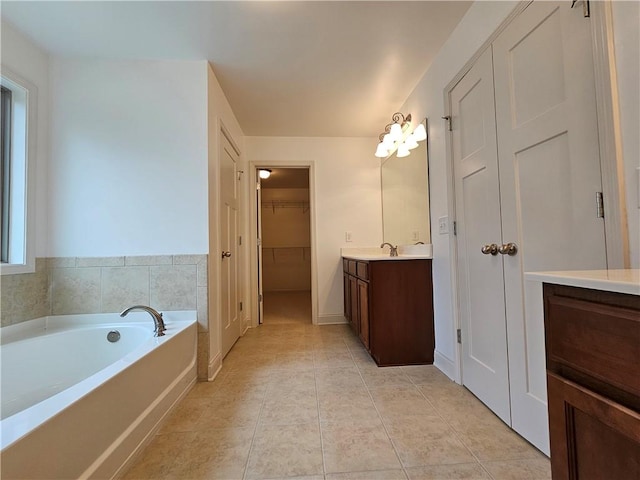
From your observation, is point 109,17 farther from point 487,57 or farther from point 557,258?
point 557,258

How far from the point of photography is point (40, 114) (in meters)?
1.92

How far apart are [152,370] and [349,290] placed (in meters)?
1.97

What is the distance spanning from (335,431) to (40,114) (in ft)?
8.86

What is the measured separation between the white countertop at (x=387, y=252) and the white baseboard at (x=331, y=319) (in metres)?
0.75

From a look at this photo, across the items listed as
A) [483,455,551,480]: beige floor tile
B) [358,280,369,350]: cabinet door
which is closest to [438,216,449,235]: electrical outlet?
[358,280,369,350]: cabinet door

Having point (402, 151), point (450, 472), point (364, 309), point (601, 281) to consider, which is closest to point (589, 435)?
point (601, 281)

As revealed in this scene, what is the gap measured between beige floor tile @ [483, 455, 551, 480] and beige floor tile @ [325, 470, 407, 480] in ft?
1.16

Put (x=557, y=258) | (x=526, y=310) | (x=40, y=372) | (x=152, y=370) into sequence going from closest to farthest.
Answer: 1. (x=557, y=258)
2. (x=526, y=310)
3. (x=152, y=370)
4. (x=40, y=372)

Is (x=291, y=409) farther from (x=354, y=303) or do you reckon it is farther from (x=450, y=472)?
(x=354, y=303)

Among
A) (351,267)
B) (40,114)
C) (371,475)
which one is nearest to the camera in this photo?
(371,475)

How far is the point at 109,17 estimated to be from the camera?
1645mm

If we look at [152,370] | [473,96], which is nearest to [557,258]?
[473,96]

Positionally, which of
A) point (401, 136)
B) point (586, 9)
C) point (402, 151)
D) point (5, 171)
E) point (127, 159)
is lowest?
point (5, 171)

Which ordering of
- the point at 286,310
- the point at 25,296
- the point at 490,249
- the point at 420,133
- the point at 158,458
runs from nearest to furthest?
the point at 158,458 → the point at 490,249 → the point at 25,296 → the point at 420,133 → the point at 286,310
